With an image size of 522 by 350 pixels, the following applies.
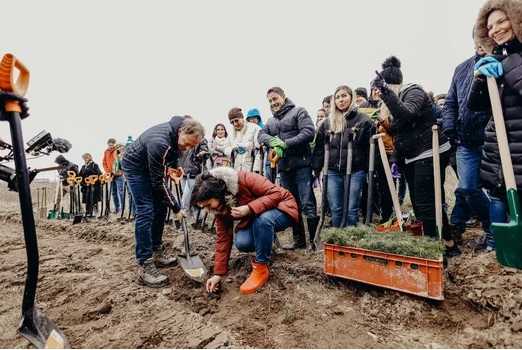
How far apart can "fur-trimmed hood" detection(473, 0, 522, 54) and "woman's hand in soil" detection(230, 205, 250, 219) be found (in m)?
2.26

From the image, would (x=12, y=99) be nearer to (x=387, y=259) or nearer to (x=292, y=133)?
(x=387, y=259)

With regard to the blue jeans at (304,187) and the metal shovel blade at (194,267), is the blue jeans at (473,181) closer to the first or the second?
the blue jeans at (304,187)

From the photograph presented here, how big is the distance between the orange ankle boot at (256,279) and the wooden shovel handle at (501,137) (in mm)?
1937

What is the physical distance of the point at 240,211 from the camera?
9.68 feet

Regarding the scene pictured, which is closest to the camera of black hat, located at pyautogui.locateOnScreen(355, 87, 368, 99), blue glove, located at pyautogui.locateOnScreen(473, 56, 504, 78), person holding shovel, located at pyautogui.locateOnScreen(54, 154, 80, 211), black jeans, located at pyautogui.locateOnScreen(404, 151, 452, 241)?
blue glove, located at pyautogui.locateOnScreen(473, 56, 504, 78)

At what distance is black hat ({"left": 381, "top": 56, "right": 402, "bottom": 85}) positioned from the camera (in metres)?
3.99

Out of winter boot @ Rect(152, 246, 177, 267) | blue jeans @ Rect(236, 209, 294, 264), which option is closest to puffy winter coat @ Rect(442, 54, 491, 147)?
blue jeans @ Rect(236, 209, 294, 264)

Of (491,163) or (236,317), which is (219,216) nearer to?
(236,317)

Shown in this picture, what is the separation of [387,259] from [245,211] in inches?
47.4

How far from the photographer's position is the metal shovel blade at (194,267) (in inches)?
131

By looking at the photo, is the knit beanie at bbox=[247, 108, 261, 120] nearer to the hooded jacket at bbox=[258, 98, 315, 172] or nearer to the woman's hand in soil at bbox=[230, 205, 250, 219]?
the hooded jacket at bbox=[258, 98, 315, 172]

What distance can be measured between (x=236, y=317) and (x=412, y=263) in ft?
4.42

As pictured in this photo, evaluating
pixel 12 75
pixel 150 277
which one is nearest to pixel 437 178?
pixel 150 277

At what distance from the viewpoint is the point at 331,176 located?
13.4 feet
